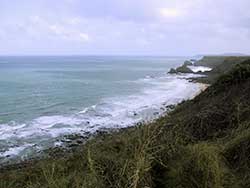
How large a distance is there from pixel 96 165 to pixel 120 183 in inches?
46.5

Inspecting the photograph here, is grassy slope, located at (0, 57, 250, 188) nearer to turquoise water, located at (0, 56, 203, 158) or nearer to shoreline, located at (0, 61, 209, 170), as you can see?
shoreline, located at (0, 61, 209, 170)

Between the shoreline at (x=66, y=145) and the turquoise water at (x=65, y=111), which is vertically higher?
the shoreline at (x=66, y=145)

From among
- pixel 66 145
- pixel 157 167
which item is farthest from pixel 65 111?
pixel 157 167

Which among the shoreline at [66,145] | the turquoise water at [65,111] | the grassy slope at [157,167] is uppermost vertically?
the grassy slope at [157,167]

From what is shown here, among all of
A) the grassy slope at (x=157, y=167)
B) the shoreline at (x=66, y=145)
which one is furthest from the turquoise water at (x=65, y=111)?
the grassy slope at (x=157, y=167)

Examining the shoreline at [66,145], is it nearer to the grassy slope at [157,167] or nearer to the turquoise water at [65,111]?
the turquoise water at [65,111]

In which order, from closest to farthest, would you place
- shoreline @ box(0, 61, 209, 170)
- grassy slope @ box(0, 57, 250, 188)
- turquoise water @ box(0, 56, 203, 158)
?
grassy slope @ box(0, 57, 250, 188) < shoreline @ box(0, 61, 209, 170) < turquoise water @ box(0, 56, 203, 158)

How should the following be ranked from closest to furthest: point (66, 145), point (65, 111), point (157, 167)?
1. point (157, 167)
2. point (66, 145)
3. point (65, 111)

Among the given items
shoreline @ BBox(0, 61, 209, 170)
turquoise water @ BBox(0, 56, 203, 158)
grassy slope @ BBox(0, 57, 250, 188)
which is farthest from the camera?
turquoise water @ BBox(0, 56, 203, 158)

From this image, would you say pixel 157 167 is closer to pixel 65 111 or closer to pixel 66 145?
pixel 66 145

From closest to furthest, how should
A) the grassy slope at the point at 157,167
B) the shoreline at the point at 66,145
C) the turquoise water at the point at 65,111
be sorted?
the grassy slope at the point at 157,167
the shoreline at the point at 66,145
the turquoise water at the point at 65,111

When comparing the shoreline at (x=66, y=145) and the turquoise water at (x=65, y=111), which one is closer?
the shoreline at (x=66, y=145)

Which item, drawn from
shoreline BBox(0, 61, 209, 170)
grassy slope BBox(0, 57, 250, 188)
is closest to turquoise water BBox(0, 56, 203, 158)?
shoreline BBox(0, 61, 209, 170)

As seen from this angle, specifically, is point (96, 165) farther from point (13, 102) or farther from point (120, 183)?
point (13, 102)
